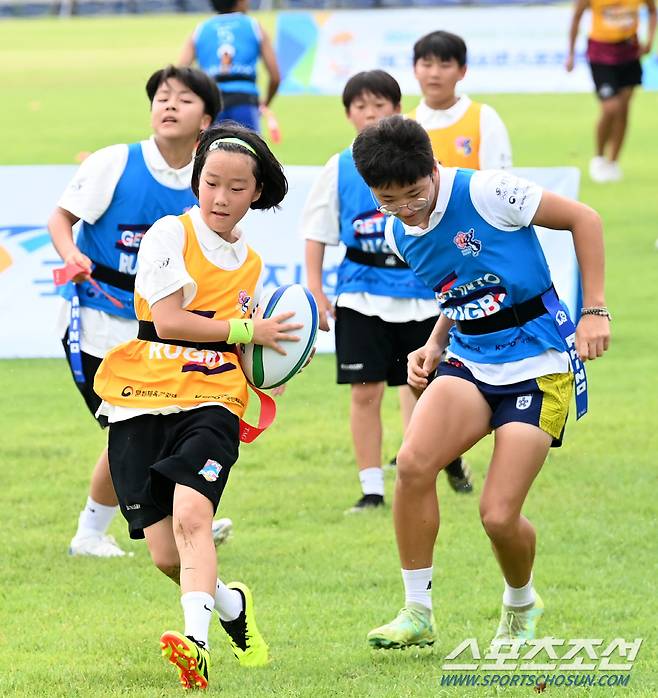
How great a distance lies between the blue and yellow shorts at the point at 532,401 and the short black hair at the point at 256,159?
0.84 metres

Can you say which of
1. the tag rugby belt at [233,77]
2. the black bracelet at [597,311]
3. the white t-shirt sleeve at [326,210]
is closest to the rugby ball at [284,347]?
the black bracelet at [597,311]

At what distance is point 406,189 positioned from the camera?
4.70m

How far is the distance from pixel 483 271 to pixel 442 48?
2803 millimetres

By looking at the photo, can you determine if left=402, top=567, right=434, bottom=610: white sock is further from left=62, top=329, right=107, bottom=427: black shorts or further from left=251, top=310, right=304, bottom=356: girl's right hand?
left=62, top=329, right=107, bottom=427: black shorts

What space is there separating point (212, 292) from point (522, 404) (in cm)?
104

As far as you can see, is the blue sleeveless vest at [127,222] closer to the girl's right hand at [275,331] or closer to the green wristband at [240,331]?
the girl's right hand at [275,331]

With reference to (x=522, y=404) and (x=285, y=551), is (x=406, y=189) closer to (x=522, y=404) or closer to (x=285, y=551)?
(x=522, y=404)

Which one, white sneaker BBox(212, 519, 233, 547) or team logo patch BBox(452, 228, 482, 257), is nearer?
team logo patch BBox(452, 228, 482, 257)

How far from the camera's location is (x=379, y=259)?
706 cm

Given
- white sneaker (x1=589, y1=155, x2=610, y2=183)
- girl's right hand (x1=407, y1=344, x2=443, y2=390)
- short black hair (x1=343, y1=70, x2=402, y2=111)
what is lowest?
white sneaker (x1=589, y1=155, x2=610, y2=183)

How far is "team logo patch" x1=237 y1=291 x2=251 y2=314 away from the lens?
491cm

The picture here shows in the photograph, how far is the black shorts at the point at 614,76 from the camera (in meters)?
15.6

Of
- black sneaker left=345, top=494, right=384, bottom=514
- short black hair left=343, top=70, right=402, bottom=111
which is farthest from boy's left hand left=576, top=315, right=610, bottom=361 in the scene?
short black hair left=343, top=70, right=402, bottom=111

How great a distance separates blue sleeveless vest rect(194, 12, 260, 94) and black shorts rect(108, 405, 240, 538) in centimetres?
899
